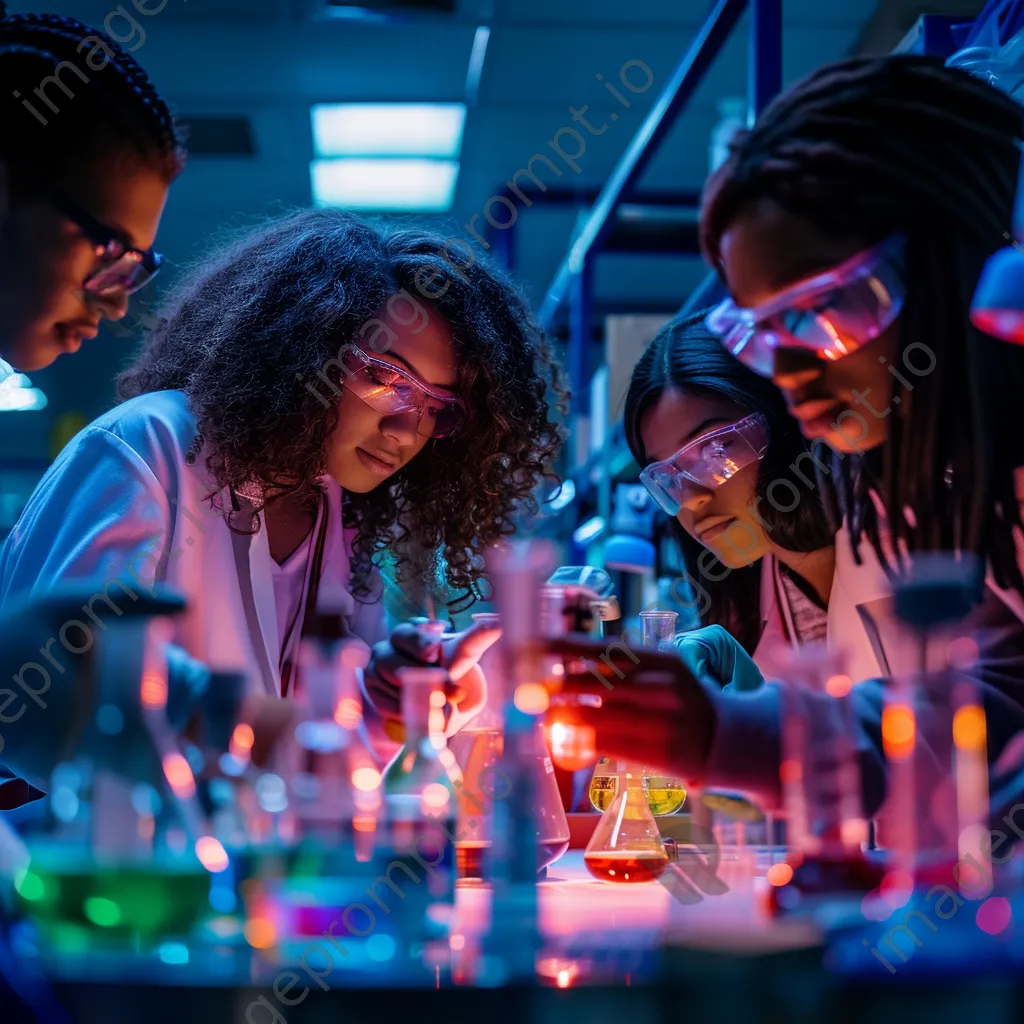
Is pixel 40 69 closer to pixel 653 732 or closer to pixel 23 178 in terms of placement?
pixel 23 178

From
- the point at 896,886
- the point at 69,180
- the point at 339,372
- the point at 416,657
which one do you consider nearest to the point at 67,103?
the point at 69,180

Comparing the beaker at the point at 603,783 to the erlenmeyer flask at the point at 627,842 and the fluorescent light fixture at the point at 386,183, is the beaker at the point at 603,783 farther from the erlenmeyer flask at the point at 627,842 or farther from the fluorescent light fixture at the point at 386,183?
the fluorescent light fixture at the point at 386,183

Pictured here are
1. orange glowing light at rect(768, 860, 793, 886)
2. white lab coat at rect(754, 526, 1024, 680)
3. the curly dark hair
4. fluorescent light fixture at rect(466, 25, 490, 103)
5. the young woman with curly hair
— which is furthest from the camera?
fluorescent light fixture at rect(466, 25, 490, 103)

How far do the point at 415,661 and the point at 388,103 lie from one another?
3.61m

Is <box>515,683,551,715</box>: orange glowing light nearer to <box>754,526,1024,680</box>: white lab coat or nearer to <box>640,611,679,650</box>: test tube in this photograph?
<box>754,526,1024,680</box>: white lab coat

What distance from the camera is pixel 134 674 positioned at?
85 cm

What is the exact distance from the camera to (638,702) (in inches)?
38.8

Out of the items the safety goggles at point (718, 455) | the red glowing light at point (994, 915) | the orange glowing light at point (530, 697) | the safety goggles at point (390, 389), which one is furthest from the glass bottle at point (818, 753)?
the safety goggles at point (390, 389)

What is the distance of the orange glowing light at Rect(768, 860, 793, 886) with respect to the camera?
864 millimetres

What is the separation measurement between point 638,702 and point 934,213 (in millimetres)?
622

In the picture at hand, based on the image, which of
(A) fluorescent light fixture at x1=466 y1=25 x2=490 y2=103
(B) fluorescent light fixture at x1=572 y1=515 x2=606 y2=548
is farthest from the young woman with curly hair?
(A) fluorescent light fixture at x1=466 y1=25 x2=490 y2=103

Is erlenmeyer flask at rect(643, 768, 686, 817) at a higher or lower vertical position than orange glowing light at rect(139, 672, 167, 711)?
lower

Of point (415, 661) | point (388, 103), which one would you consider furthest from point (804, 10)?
point (415, 661)

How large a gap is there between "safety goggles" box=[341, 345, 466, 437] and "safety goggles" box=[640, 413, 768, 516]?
1.18 feet
